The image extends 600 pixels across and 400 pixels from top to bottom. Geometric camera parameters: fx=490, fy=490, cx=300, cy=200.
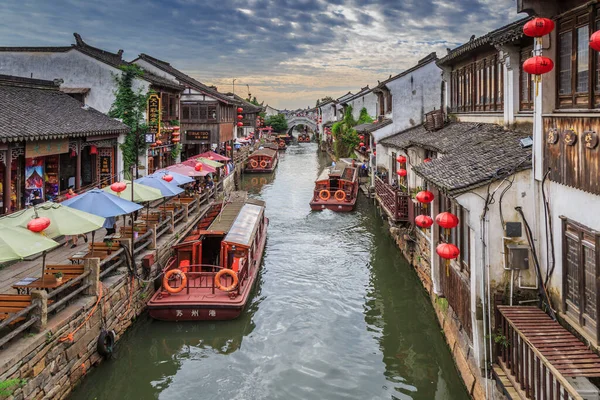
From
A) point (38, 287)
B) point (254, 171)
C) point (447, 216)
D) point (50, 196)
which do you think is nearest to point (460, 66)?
point (447, 216)

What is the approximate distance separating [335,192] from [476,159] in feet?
69.8

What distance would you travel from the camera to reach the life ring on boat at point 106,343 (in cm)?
1135

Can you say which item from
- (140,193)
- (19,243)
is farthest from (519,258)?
(140,193)

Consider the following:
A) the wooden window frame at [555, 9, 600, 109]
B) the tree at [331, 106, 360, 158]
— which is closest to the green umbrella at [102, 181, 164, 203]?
the wooden window frame at [555, 9, 600, 109]

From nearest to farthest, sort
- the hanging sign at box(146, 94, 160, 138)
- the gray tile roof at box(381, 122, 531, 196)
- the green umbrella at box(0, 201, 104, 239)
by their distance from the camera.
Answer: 1. the gray tile roof at box(381, 122, 531, 196)
2. the green umbrella at box(0, 201, 104, 239)
3. the hanging sign at box(146, 94, 160, 138)

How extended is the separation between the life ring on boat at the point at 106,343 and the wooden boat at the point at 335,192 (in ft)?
66.3

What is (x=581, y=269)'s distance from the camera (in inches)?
279

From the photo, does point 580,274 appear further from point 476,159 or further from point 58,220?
point 58,220

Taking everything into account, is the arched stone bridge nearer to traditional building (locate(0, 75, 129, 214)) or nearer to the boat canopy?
traditional building (locate(0, 75, 129, 214))

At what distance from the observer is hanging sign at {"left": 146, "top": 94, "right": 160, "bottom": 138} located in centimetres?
2598

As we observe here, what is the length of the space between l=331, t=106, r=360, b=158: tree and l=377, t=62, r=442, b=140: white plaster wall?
658 inches

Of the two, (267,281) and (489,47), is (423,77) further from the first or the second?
(267,281)

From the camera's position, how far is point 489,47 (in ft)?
44.9

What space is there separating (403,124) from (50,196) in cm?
1857
